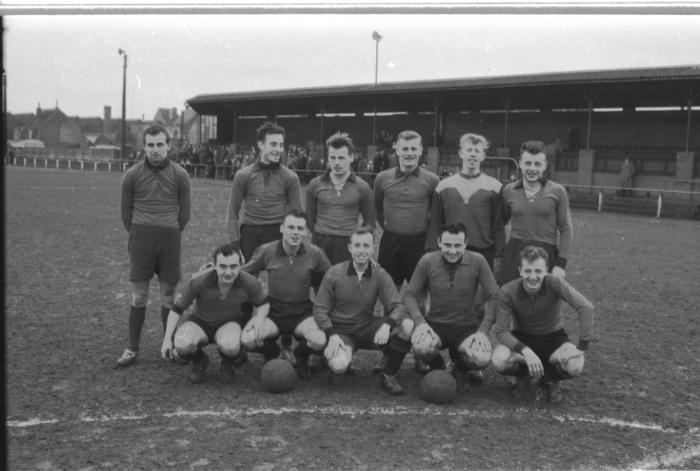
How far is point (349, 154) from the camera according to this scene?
5.62 m

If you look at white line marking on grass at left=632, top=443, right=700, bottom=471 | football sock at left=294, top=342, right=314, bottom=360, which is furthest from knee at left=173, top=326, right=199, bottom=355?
white line marking on grass at left=632, top=443, right=700, bottom=471

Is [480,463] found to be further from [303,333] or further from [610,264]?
[610,264]

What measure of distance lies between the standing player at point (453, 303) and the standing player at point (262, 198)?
137cm

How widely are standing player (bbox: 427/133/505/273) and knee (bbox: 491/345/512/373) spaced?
1.03 meters

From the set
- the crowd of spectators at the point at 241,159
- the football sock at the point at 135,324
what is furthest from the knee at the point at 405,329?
the crowd of spectators at the point at 241,159

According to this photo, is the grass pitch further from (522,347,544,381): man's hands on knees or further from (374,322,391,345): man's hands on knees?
(374,322,391,345): man's hands on knees

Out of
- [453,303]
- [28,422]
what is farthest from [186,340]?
[453,303]

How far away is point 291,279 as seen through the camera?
213 inches

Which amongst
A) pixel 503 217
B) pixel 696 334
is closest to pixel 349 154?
pixel 503 217

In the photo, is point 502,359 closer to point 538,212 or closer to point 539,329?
point 539,329

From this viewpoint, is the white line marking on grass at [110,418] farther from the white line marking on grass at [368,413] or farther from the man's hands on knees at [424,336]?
the man's hands on knees at [424,336]

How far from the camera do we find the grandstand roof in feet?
68.0

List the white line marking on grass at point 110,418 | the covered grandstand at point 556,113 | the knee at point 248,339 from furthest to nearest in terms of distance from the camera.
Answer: the covered grandstand at point 556,113
the knee at point 248,339
the white line marking on grass at point 110,418

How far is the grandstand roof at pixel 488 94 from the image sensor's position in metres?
20.7
